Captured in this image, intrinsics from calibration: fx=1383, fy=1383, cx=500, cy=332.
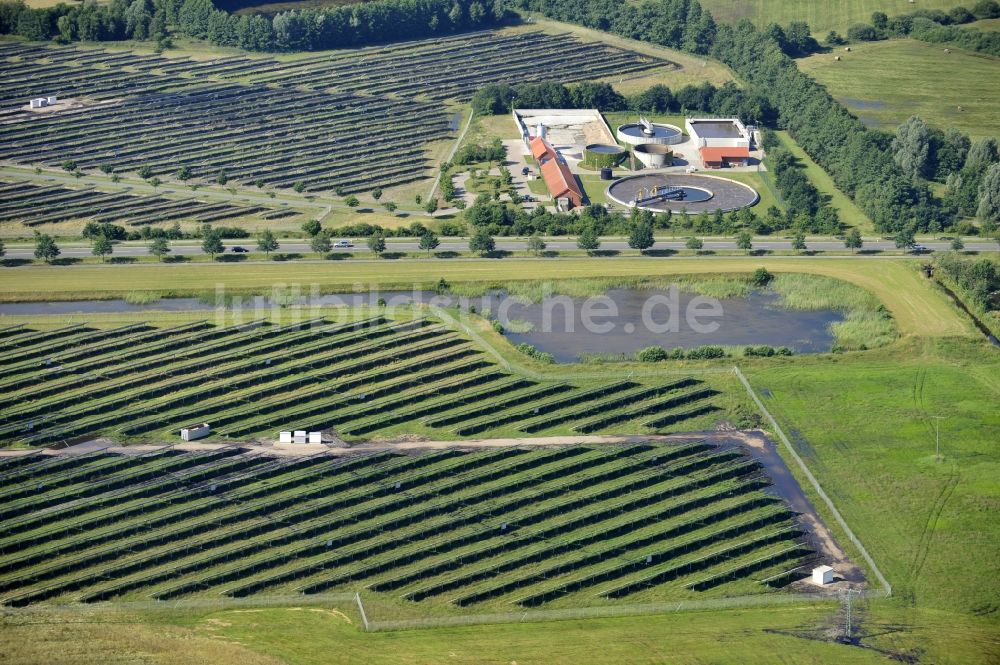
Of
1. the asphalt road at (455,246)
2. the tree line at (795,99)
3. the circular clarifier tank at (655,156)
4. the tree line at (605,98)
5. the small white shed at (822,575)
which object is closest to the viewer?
the small white shed at (822,575)

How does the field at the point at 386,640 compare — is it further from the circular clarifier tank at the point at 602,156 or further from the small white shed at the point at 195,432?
the circular clarifier tank at the point at 602,156

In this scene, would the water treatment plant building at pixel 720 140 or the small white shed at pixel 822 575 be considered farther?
the water treatment plant building at pixel 720 140

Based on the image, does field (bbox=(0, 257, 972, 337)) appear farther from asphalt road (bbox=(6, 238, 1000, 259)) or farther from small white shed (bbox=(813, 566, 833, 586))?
small white shed (bbox=(813, 566, 833, 586))

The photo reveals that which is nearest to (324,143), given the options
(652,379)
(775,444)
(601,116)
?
(601,116)

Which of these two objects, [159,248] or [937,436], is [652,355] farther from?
[159,248]

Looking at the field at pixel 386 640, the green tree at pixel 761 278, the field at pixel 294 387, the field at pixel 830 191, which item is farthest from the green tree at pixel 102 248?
the field at pixel 830 191

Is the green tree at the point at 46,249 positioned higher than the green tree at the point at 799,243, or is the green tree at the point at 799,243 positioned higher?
the green tree at the point at 46,249
